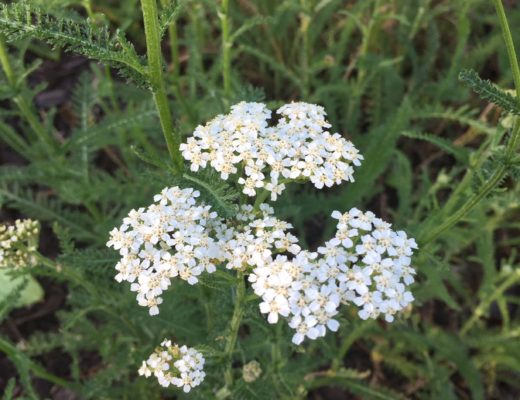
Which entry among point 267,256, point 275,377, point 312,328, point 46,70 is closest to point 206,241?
point 267,256

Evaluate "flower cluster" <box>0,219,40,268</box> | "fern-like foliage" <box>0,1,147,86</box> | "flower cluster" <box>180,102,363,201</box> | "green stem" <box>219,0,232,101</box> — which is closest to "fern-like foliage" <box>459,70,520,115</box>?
"flower cluster" <box>180,102,363,201</box>

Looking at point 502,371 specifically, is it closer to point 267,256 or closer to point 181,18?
point 267,256

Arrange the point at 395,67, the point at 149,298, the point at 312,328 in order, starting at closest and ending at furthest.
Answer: the point at 312,328, the point at 149,298, the point at 395,67

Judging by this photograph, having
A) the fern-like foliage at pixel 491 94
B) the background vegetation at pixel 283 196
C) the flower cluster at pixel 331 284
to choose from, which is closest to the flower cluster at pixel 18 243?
the background vegetation at pixel 283 196

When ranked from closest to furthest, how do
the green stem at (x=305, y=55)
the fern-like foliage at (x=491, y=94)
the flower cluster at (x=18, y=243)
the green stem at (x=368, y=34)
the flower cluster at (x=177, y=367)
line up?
the fern-like foliage at (x=491, y=94) < the flower cluster at (x=177, y=367) < the flower cluster at (x=18, y=243) < the green stem at (x=368, y=34) < the green stem at (x=305, y=55)

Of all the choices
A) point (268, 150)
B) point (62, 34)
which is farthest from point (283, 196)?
point (62, 34)

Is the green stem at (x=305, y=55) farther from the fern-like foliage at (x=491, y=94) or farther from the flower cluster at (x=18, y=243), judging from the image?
the flower cluster at (x=18, y=243)

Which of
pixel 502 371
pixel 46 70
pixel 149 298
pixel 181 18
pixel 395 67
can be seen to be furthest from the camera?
pixel 181 18
